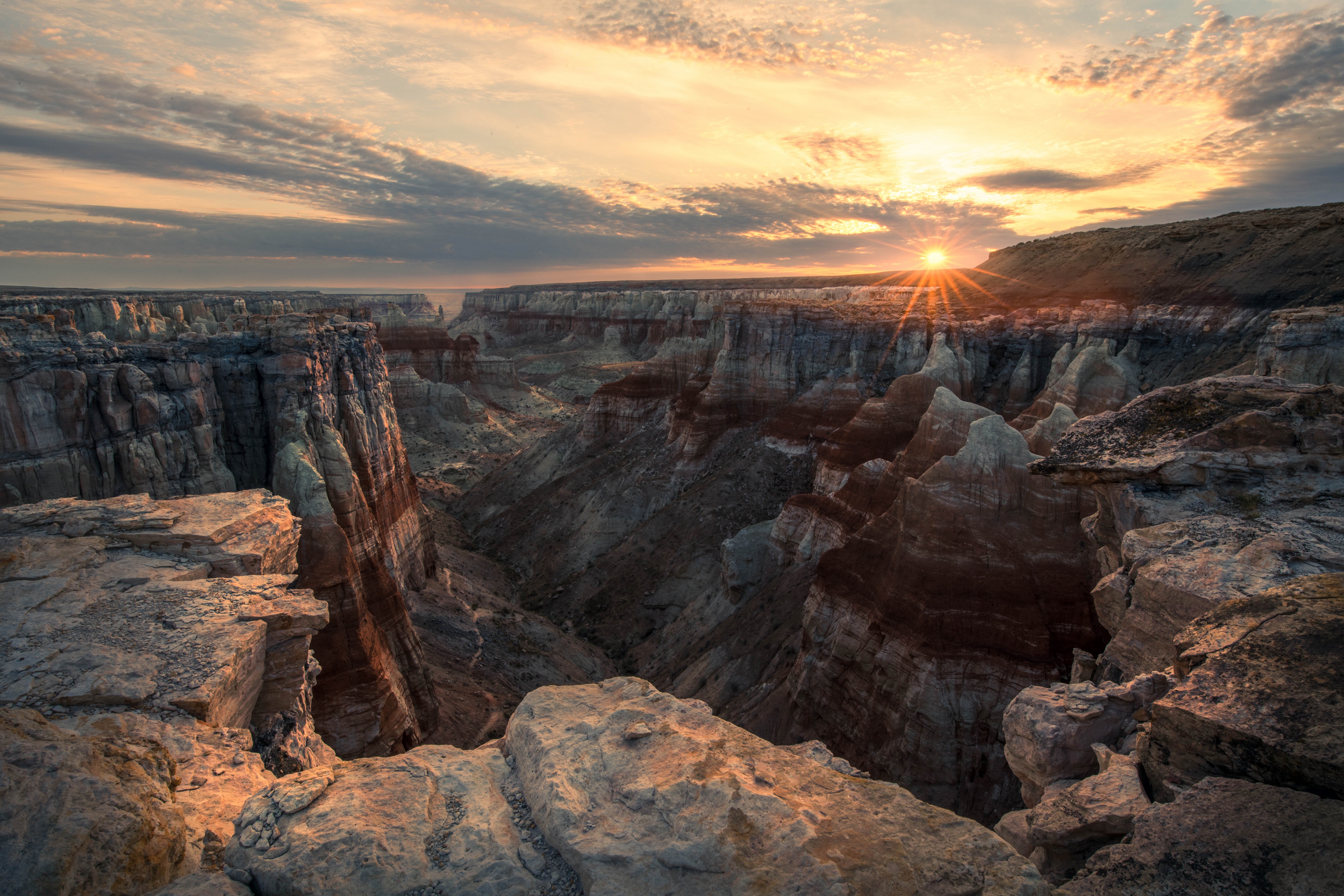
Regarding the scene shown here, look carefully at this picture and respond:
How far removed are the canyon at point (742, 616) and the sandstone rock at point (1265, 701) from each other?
3 cm

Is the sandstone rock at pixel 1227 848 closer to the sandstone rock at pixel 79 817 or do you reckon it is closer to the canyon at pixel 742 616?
the canyon at pixel 742 616

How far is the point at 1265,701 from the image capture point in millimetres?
5277

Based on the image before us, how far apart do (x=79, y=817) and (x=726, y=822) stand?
5.11 m

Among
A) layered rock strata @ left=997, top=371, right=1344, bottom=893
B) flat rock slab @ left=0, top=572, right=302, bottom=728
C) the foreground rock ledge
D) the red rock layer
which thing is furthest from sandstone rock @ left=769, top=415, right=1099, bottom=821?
flat rock slab @ left=0, top=572, right=302, bottom=728

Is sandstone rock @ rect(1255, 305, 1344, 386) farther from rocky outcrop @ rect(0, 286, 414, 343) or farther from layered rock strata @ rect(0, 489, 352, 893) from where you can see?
rocky outcrop @ rect(0, 286, 414, 343)

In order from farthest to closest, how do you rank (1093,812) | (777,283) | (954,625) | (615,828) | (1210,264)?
(777,283) < (1210,264) < (954,625) < (1093,812) < (615,828)

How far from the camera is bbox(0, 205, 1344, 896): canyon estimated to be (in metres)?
5.07

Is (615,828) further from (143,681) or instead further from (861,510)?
(861,510)

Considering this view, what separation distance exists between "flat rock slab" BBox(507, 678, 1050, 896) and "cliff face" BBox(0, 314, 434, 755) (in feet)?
36.8

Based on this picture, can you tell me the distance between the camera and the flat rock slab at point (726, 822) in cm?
482

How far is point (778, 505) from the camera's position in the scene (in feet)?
113

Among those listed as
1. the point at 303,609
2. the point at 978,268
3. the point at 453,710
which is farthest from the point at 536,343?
the point at 303,609

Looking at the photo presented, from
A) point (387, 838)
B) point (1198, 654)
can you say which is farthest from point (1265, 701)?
point (387, 838)

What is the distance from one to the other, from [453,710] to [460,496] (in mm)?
33787
